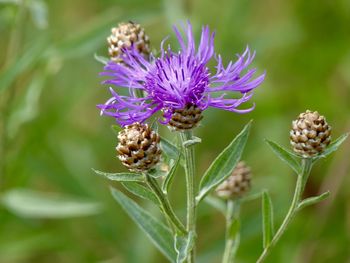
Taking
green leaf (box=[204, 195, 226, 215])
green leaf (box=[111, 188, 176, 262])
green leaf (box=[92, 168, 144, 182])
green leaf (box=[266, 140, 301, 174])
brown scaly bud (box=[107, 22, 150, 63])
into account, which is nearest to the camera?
green leaf (box=[92, 168, 144, 182])

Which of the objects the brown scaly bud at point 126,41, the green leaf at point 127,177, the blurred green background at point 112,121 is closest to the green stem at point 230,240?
the green leaf at point 127,177

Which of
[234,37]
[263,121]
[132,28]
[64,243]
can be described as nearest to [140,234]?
[64,243]

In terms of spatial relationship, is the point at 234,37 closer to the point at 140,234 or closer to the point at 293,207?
the point at 140,234

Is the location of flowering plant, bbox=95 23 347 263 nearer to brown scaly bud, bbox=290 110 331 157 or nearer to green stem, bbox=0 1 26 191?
brown scaly bud, bbox=290 110 331 157

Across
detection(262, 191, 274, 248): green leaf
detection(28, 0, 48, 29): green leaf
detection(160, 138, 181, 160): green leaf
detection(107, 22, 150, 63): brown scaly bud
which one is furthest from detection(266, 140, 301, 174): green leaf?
detection(28, 0, 48, 29): green leaf

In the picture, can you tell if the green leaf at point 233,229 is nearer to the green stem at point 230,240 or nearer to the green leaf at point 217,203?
the green stem at point 230,240

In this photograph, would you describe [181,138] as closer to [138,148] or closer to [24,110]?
[138,148]

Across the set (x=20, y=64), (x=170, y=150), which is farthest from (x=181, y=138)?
(x=20, y=64)
